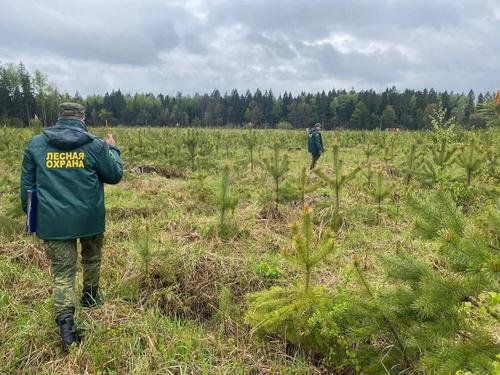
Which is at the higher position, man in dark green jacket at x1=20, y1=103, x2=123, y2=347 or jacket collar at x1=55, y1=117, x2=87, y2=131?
jacket collar at x1=55, y1=117, x2=87, y2=131

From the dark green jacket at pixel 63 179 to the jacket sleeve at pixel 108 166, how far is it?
5cm

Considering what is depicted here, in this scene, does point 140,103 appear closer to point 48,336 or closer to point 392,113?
point 392,113

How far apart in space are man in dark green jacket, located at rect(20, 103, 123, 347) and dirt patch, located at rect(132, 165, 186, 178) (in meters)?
8.88

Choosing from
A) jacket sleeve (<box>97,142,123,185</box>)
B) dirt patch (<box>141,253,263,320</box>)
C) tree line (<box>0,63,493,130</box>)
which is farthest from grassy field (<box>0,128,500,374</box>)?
tree line (<box>0,63,493,130</box>)

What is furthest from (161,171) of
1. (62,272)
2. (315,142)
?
(62,272)

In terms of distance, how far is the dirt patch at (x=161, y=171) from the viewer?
1259 centimetres

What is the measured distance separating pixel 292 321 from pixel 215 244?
2.43m

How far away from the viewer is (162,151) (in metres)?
13.8

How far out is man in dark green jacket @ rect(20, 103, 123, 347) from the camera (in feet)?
11.3

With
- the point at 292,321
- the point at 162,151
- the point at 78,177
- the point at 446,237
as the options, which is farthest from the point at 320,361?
the point at 162,151

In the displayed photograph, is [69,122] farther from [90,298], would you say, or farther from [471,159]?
[471,159]

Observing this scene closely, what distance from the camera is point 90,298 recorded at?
13.0 feet

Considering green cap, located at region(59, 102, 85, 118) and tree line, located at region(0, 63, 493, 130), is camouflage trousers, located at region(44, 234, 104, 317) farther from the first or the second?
tree line, located at region(0, 63, 493, 130)

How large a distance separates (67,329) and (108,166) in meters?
1.44
